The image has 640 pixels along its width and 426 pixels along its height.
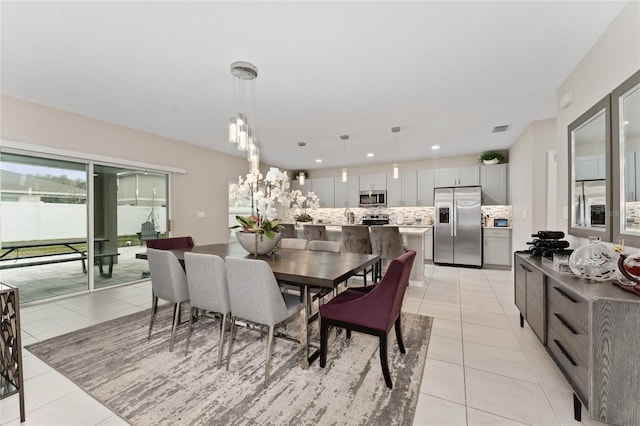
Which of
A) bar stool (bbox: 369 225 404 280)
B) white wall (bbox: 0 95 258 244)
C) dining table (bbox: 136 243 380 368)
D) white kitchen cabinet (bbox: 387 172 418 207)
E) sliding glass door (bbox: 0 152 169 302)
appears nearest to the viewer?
dining table (bbox: 136 243 380 368)

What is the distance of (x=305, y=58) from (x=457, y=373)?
9.44 feet

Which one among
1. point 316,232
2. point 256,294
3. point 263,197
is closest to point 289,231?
point 316,232

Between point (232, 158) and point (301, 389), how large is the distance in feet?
17.8

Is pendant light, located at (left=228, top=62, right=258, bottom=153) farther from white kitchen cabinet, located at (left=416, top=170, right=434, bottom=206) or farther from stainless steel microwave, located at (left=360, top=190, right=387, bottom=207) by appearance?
white kitchen cabinet, located at (left=416, top=170, right=434, bottom=206)

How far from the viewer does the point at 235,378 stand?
1.99 m

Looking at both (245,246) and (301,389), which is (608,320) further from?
(245,246)

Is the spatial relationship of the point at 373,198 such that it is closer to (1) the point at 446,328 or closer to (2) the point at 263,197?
(1) the point at 446,328

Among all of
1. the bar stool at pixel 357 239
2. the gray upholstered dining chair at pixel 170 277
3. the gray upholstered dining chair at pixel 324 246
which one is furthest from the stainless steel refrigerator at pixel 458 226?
the gray upholstered dining chair at pixel 170 277

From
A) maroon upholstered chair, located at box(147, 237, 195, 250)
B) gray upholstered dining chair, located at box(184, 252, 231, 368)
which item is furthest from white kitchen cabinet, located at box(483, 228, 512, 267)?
maroon upholstered chair, located at box(147, 237, 195, 250)

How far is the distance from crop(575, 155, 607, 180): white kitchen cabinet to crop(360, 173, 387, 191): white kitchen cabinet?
477 cm

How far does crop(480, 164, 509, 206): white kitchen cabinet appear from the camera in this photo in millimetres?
5875

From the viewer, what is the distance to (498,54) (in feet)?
7.68

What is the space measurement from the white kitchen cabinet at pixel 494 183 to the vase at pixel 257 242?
17.6 ft

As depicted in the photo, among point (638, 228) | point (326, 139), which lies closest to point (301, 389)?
point (638, 228)
